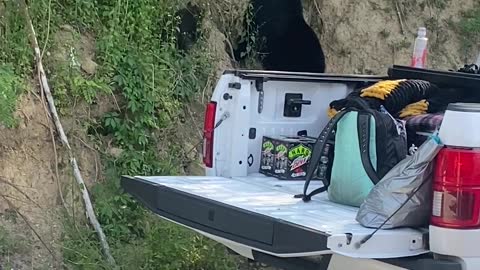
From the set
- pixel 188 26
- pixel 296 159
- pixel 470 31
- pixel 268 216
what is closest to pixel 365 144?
pixel 268 216

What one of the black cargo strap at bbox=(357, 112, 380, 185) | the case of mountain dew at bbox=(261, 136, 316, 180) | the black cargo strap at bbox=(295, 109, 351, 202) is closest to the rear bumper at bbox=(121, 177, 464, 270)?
the black cargo strap at bbox=(295, 109, 351, 202)

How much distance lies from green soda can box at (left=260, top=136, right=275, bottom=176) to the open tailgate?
0.20ft

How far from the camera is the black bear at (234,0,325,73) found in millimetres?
8078

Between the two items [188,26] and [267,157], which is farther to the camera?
[188,26]

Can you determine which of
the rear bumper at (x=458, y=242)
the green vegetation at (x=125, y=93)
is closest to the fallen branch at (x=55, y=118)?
the green vegetation at (x=125, y=93)

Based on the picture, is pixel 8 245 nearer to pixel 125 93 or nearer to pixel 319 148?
pixel 125 93

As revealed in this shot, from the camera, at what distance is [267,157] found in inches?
193

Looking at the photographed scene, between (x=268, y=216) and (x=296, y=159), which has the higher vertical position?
(x=296, y=159)

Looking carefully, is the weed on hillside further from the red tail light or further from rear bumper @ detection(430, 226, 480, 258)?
rear bumper @ detection(430, 226, 480, 258)

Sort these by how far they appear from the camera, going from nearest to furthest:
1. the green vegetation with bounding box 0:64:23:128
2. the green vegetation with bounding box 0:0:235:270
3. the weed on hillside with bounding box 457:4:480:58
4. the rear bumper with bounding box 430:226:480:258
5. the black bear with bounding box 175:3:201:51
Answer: the rear bumper with bounding box 430:226:480:258 < the green vegetation with bounding box 0:64:23:128 < the green vegetation with bounding box 0:0:235:270 < the black bear with bounding box 175:3:201:51 < the weed on hillside with bounding box 457:4:480:58

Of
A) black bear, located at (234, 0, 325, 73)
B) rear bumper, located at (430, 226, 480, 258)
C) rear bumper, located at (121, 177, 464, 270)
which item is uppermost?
black bear, located at (234, 0, 325, 73)

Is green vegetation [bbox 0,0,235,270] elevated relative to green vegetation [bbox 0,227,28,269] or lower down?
elevated

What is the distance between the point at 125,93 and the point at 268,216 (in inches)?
119

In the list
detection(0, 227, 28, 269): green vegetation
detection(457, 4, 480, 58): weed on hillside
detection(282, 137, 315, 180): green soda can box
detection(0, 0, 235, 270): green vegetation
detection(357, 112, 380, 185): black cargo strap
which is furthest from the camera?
detection(457, 4, 480, 58): weed on hillside
